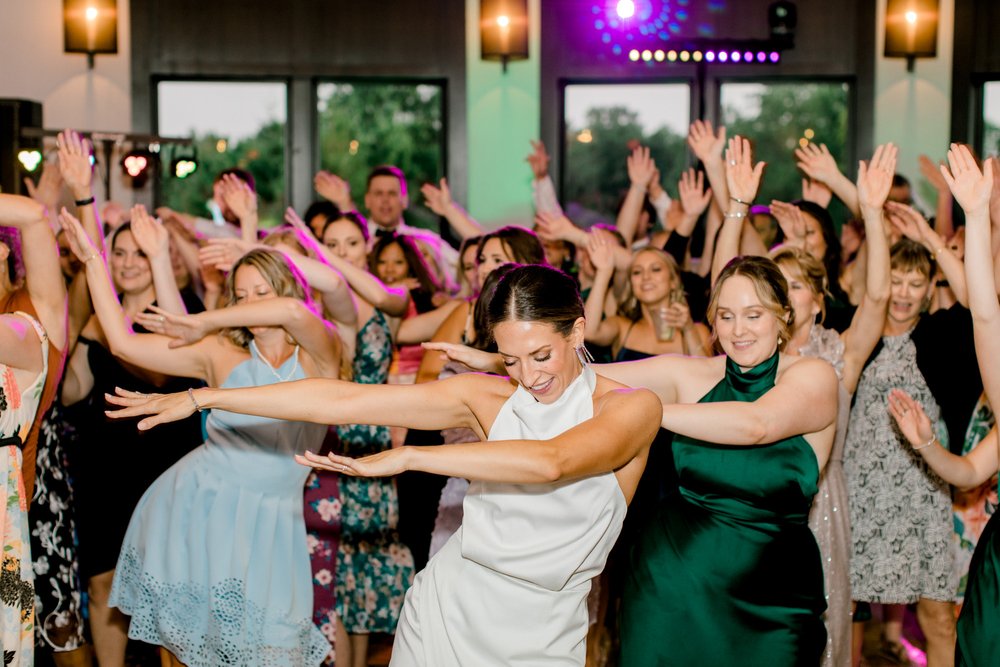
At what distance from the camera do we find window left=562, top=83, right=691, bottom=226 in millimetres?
7797

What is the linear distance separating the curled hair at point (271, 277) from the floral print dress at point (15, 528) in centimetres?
58

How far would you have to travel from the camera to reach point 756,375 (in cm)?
279

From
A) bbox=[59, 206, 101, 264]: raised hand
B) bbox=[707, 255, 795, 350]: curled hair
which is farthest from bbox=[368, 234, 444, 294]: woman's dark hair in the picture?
bbox=[707, 255, 795, 350]: curled hair

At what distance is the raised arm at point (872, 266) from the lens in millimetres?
3416

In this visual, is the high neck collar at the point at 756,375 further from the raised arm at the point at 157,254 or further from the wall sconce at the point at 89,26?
the wall sconce at the point at 89,26

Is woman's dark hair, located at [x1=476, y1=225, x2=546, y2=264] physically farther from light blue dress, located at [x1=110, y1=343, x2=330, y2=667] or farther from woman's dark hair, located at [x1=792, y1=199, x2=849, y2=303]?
woman's dark hair, located at [x1=792, y1=199, x2=849, y2=303]

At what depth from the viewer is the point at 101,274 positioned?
10.7 feet

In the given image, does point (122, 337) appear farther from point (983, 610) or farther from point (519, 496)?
point (983, 610)

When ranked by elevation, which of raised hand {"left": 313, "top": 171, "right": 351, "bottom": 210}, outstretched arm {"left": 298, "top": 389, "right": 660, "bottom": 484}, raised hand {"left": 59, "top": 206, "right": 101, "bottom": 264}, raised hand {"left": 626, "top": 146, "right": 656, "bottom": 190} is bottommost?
outstretched arm {"left": 298, "top": 389, "right": 660, "bottom": 484}

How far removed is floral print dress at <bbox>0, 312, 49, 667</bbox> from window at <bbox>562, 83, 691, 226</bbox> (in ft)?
17.2

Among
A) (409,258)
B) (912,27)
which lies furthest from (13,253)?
(912,27)

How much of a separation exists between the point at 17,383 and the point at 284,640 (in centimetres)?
101

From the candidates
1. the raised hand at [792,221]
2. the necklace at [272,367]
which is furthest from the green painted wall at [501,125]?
the necklace at [272,367]

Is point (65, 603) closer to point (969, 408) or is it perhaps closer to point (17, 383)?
point (17, 383)
